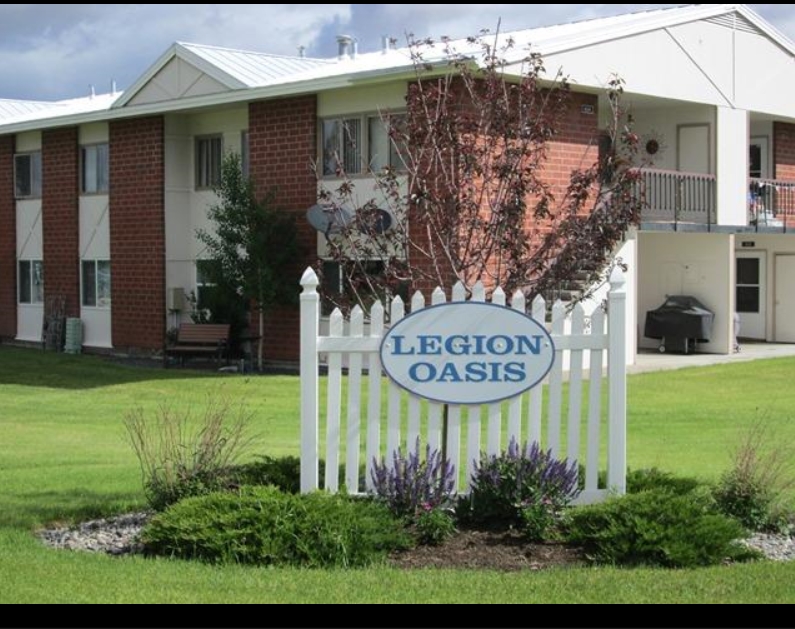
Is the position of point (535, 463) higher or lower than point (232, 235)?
lower

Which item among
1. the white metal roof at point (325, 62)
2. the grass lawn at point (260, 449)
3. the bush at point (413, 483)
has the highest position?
the white metal roof at point (325, 62)

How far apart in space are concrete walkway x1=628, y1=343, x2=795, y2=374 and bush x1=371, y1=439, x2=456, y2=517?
54.9 ft

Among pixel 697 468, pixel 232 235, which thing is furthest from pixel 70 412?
pixel 697 468

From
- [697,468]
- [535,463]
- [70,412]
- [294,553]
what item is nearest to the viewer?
[294,553]

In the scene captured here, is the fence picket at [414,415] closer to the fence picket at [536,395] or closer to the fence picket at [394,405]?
the fence picket at [394,405]

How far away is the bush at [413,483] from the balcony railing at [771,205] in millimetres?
22860

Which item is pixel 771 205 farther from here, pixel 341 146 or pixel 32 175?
pixel 32 175

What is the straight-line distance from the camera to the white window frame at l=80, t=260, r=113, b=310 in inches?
Result: 1222

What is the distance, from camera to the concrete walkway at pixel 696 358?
26.1 metres

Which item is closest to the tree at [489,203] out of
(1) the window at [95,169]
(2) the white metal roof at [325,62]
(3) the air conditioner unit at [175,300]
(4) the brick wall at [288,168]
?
(2) the white metal roof at [325,62]

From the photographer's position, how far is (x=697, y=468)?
12617mm

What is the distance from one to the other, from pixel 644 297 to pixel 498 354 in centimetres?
2317

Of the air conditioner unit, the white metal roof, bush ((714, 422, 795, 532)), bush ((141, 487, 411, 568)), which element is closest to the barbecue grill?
the white metal roof

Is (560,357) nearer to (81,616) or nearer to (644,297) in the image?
(81,616)
